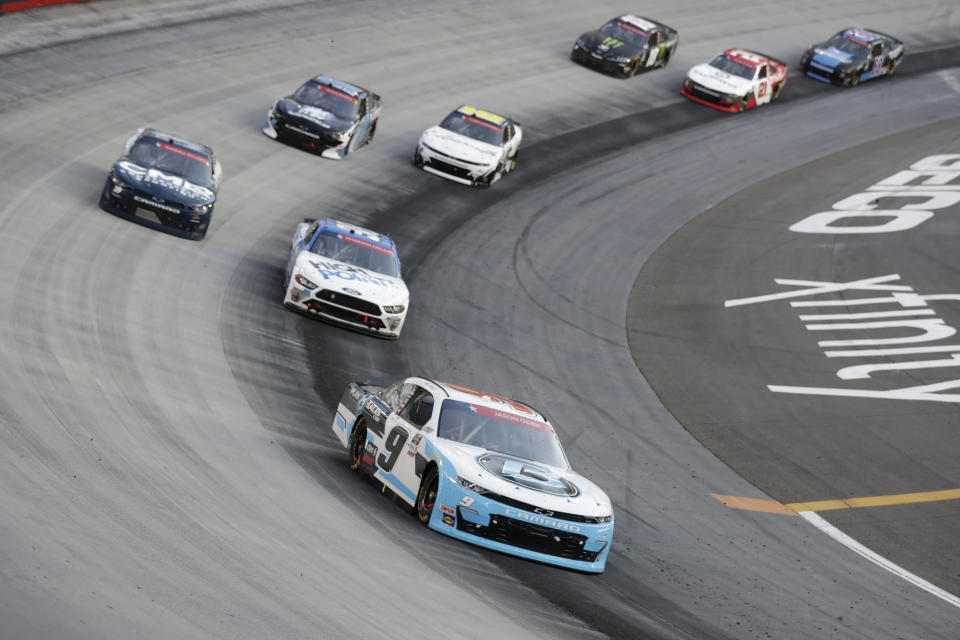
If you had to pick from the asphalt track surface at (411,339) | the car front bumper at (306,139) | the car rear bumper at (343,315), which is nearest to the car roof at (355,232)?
the asphalt track surface at (411,339)

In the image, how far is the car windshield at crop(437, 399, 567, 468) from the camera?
13.8 m

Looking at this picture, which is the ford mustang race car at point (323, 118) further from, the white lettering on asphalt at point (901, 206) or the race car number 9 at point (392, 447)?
the race car number 9 at point (392, 447)

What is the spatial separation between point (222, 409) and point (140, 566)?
589cm

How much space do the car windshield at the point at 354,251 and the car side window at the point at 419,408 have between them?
725cm

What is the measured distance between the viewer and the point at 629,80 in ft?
129

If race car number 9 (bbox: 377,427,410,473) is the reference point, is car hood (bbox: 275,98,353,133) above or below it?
below

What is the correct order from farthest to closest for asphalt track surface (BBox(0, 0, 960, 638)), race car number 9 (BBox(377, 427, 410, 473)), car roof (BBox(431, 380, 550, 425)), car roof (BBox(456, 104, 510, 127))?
car roof (BBox(456, 104, 510, 127)), car roof (BBox(431, 380, 550, 425)), race car number 9 (BBox(377, 427, 410, 473)), asphalt track surface (BBox(0, 0, 960, 638))

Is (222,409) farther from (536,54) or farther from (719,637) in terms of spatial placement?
(536,54)

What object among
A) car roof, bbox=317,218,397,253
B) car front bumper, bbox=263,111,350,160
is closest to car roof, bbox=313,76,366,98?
car front bumper, bbox=263,111,350,160

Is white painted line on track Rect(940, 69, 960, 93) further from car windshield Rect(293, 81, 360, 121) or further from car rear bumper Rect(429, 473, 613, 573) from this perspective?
car rear bumper Rect(429, 473, 613, 573)

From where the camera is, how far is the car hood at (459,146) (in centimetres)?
2955

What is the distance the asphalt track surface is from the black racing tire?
0.19 meters

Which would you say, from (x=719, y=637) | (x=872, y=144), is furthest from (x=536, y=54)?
(x=719, y=637)

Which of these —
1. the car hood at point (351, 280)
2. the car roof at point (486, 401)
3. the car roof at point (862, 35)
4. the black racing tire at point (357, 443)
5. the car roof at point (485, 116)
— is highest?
the car roof at point (486, 401)
